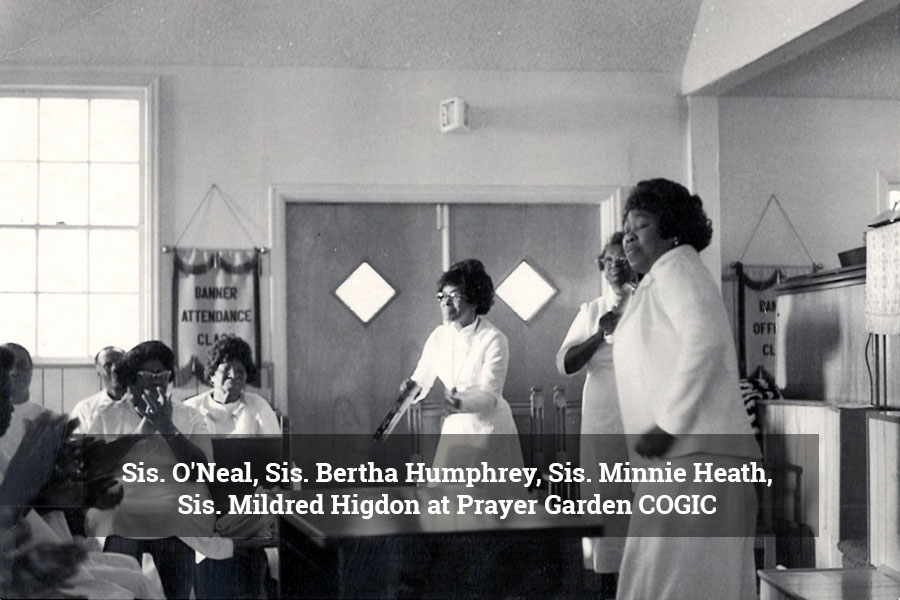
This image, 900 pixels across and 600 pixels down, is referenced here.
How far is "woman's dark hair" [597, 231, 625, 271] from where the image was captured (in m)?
1.99

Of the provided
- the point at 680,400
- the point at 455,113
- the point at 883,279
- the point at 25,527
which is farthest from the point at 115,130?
the point at 883,279

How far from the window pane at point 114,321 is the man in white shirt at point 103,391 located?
0.02m

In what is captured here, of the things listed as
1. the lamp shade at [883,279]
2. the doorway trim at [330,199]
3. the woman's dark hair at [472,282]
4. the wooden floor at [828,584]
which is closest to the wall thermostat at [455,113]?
the doorway trim at [330,199]

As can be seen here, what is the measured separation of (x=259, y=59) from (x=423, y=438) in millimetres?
864

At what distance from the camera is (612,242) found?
2.05 m

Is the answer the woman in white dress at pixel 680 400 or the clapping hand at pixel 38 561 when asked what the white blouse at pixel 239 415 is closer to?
the clapping hand at pixel 38 561

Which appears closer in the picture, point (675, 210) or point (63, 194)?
point (675, 210)

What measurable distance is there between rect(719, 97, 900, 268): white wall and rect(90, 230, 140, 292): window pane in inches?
47.6

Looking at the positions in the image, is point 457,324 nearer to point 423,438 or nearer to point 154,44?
point 423,438

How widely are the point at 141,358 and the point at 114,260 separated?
216mm

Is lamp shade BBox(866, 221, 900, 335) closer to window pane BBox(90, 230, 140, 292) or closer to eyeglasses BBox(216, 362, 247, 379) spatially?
eyeglasses BBox(216, 362, 247, 379)

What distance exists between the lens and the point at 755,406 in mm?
2002

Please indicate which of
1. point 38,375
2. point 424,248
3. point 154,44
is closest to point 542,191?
point 424,248

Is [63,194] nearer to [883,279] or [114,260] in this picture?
[114,260]
